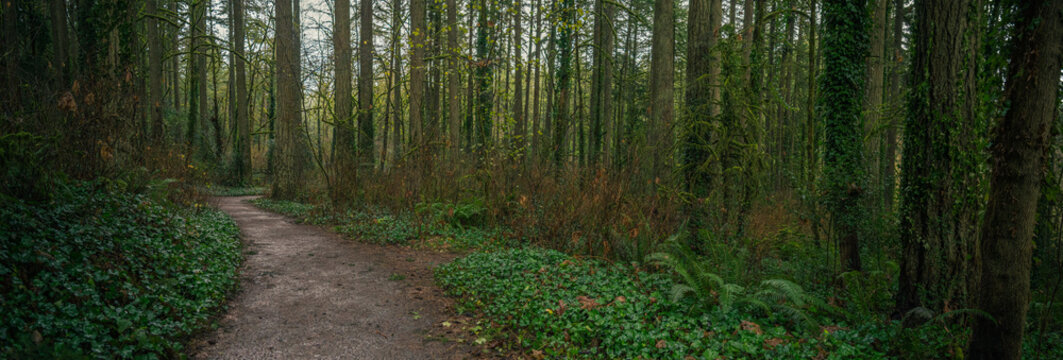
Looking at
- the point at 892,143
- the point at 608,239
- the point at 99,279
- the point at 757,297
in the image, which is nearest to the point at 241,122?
the point at 99,279

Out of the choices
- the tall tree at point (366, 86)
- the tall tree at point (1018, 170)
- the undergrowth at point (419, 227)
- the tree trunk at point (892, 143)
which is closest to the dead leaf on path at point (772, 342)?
the tall tree at point (1018, 170)

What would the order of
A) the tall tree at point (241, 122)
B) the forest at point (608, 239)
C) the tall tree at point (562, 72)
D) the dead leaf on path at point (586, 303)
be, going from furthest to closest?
the tall tree at point (241, 122)
the tall tree at point (562, 72)
the dead leaf on path at point (586, 303)
the forest at point (608, 239)

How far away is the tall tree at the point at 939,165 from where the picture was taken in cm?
404

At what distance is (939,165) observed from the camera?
4.14 meters

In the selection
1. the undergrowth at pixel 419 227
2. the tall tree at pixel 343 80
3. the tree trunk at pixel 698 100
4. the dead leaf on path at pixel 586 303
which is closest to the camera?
the dead leaf on path at pixel 586 303

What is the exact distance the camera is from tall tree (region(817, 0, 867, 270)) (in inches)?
230

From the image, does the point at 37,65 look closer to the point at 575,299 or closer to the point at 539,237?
the point at 539,237

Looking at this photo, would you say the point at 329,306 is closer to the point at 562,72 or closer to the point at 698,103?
the point at 698,103

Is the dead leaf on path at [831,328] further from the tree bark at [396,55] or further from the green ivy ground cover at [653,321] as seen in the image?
the tree bark at [396,55]

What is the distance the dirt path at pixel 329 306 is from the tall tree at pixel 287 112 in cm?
552

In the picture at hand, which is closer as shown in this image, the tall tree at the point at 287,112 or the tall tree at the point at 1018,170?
the tall tree at the point at 1018,170

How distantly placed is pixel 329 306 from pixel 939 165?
20.3 feet

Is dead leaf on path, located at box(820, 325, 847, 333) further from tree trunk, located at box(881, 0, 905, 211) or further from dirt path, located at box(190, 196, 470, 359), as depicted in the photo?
tree trunk, located at box(881, 0, 905, 211)

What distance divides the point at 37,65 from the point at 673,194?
10.7 meters
